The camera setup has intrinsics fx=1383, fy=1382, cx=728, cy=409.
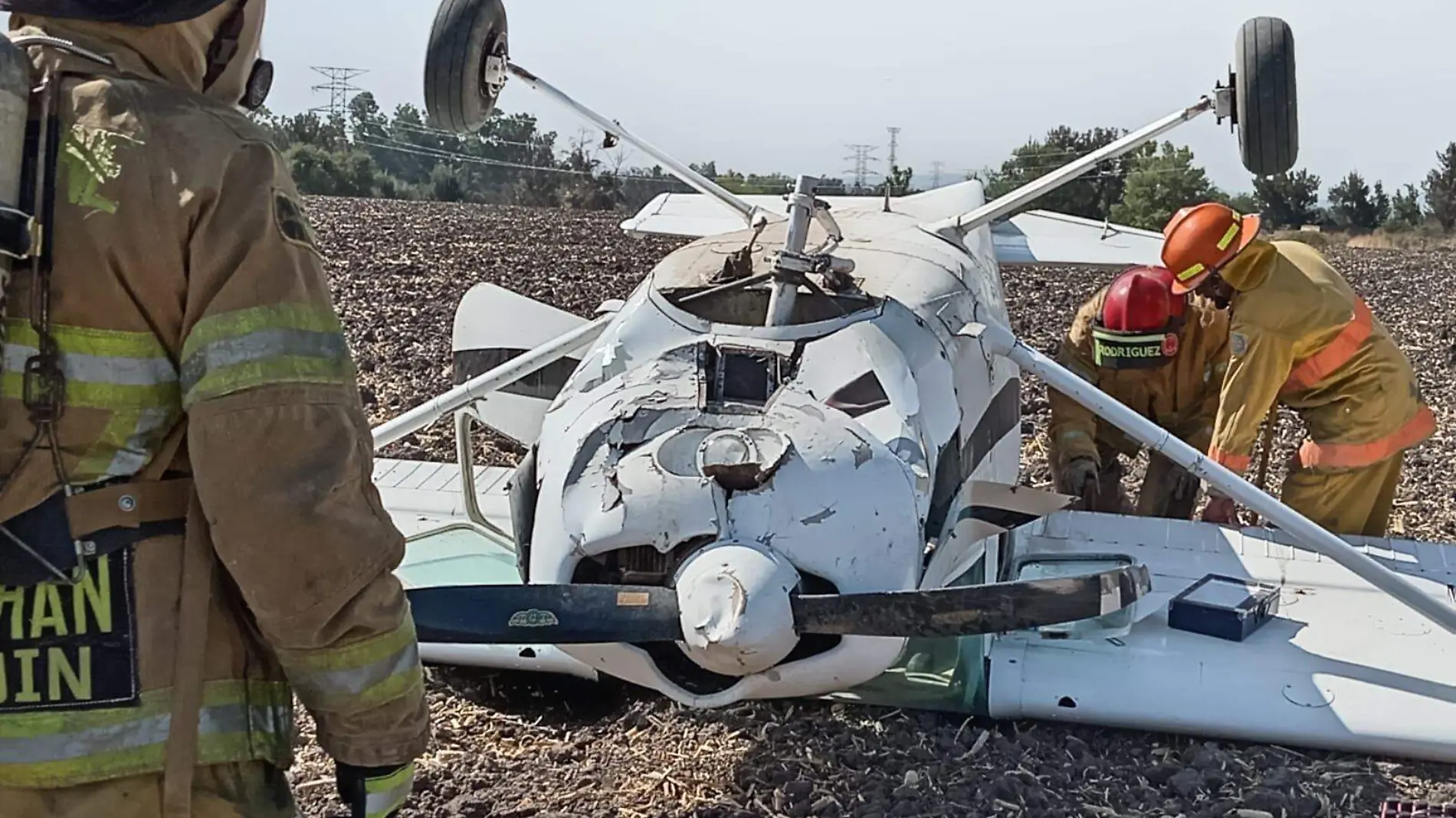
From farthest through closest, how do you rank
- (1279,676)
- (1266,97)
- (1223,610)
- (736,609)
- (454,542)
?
(454,542) < (1266,97) < (1223,610) < (1279,676) < (736,609)

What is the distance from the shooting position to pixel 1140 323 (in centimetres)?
668

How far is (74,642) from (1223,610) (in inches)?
158

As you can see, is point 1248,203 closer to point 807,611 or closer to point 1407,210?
point 1407,210

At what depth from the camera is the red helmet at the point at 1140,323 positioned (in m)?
6.68

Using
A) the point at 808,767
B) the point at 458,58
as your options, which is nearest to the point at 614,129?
the point at 458,58

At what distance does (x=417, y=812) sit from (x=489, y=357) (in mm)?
2933

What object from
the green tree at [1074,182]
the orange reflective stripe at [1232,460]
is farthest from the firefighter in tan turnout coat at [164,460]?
the green tree at [1074,182]

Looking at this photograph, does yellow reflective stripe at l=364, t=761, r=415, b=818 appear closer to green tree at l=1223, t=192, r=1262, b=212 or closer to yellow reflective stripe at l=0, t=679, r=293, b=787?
yellow reflective stripe at l=0, t=679, r=293, b=787

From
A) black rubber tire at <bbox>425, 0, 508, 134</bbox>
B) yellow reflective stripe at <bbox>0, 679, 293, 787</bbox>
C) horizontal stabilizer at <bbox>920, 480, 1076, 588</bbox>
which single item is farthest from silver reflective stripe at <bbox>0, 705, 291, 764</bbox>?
black rubber tire at <bbox>425, 0, 508, 134</bbox>

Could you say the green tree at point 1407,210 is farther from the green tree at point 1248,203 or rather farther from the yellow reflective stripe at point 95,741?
the yellow reflective stripe at point 95,741

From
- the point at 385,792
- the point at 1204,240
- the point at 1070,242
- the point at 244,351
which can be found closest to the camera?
the point at 244,351

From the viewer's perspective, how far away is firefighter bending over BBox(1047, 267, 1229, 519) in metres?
6.70

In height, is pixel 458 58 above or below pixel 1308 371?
above

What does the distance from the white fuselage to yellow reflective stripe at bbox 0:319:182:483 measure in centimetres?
165
